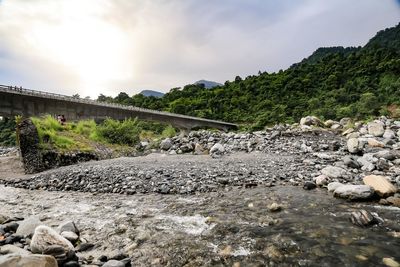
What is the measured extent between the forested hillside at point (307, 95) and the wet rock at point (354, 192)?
34.5 m

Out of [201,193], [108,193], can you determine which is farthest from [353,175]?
[108,193]

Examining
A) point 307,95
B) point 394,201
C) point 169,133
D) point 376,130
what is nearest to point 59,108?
point 169,133

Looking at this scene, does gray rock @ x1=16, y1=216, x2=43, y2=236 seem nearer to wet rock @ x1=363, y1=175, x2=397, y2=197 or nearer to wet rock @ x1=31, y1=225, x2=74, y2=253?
wet rock @ x1=31, y1=225, x2=74, y2=253

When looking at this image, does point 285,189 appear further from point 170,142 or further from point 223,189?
point 170,142

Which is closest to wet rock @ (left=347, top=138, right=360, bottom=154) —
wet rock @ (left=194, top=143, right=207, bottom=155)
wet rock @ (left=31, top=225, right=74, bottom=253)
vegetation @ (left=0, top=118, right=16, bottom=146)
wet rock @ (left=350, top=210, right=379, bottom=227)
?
wet rock @ (left=194, top=143, right=207, bottom=155)

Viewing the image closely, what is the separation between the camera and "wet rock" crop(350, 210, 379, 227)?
570 cm

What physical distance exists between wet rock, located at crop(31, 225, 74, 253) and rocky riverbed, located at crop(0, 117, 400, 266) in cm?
7

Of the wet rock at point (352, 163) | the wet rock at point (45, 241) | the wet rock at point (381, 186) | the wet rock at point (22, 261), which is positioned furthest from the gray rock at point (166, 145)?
the wet rock at point (22, 261)

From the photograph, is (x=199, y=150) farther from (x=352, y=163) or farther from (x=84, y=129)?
(x=352, y=163)

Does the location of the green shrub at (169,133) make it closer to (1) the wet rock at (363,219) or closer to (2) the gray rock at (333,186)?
Result: (2) the gray rock at (333,186)

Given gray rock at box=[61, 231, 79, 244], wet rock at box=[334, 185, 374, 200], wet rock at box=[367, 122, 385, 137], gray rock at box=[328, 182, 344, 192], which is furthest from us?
wet rock at box=[367, 122, 385, 137]

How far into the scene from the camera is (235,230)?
218 inches

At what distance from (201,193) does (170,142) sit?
13.5 metres

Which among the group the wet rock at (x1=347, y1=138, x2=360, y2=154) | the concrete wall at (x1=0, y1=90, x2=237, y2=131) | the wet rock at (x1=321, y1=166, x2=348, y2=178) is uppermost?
the concrete wall at (x1=0, y1=90, x2=237, y2=131)
